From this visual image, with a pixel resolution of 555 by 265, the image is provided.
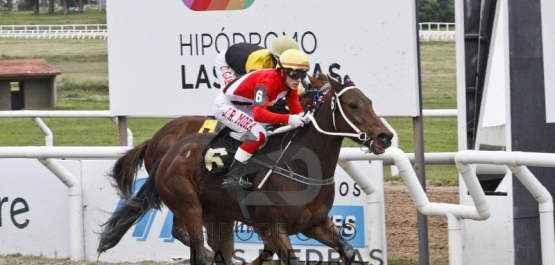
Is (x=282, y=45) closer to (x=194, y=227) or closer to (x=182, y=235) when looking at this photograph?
(x=194, y=227)

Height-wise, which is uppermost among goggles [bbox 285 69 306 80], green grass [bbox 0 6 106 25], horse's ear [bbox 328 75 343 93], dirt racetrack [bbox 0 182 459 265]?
green grass [bbox 0 6 106 25]

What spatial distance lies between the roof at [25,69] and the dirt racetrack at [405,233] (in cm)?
1679

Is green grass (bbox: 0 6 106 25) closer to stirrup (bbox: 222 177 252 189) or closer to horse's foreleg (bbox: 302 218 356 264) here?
stirrup (bbox: 222 177 252 189)

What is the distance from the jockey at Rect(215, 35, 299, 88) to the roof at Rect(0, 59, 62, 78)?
18.0 metres

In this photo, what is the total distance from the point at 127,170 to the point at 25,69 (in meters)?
18.4

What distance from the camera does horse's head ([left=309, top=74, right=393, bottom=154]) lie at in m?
4.75

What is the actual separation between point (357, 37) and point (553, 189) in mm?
1629

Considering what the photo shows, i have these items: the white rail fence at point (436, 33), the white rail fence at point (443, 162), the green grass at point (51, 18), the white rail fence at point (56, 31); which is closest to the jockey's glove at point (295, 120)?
the white rail fence at point (443, 162)

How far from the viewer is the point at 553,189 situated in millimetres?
5324

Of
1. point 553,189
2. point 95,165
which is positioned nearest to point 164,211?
point 95,165

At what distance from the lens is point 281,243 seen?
5059mm

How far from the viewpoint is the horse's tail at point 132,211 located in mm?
6043

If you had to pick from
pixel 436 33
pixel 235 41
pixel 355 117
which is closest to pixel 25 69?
pixel 436 33

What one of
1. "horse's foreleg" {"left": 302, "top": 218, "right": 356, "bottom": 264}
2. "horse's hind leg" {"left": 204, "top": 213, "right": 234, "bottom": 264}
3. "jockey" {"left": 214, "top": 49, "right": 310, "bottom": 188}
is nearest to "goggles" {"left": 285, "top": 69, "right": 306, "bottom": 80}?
"jockey" {"left": 214, "top": 49, "right": 310, "bottom": 188}
